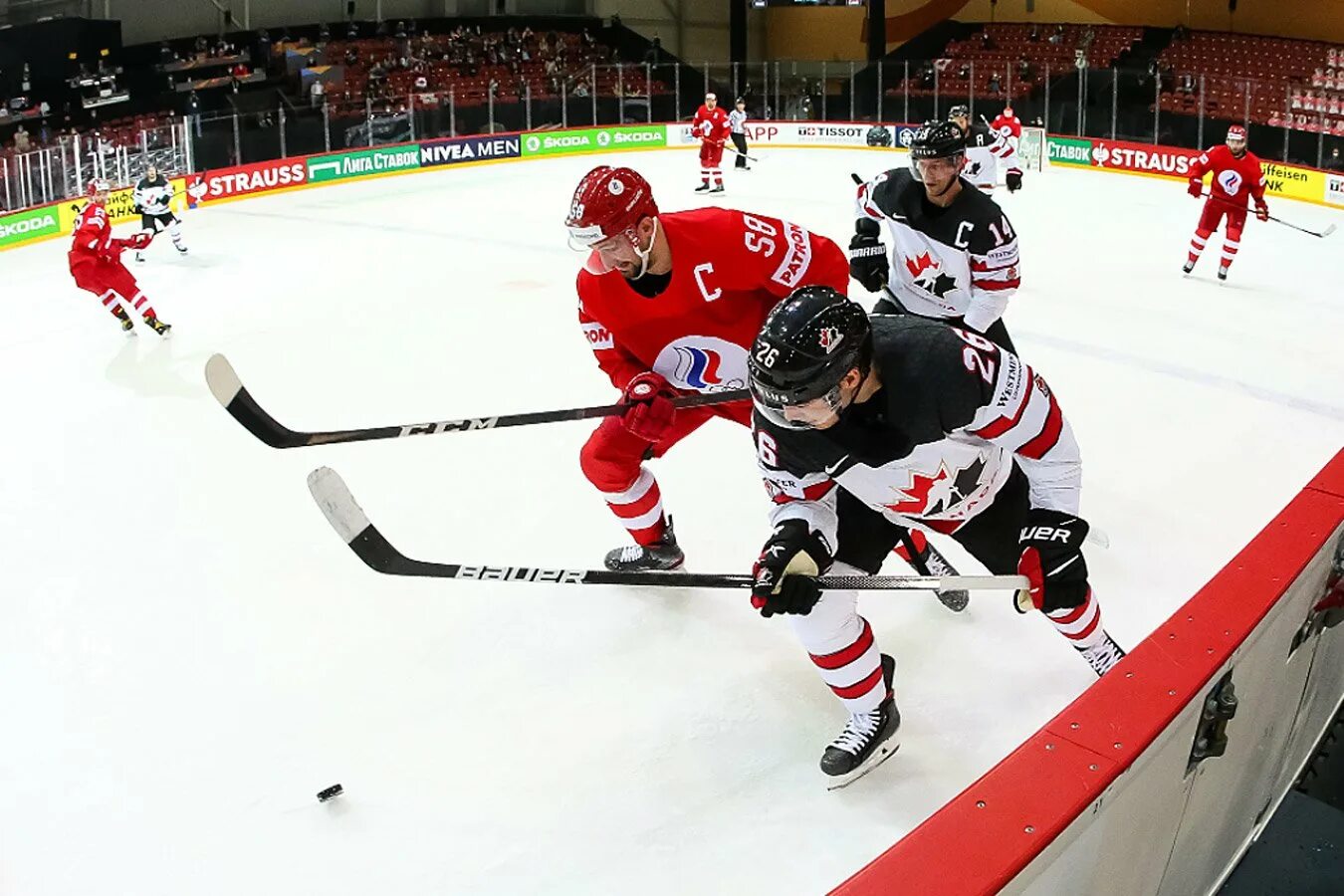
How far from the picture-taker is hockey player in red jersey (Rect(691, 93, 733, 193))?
13320 millimetres

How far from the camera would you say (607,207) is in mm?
3291

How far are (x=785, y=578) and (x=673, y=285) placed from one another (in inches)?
44.5

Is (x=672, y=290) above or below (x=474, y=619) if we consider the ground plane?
above

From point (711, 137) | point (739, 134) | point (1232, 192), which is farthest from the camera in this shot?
point (739, 134)

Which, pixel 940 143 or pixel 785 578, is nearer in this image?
pixel 785 578

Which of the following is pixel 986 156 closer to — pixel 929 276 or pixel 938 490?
pixel 929 276

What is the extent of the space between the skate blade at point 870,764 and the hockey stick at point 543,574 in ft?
1.90

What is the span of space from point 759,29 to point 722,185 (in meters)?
12.3

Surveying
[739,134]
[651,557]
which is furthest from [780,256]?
[739,134]

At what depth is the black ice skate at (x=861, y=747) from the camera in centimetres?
313

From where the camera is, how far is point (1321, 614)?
2.78 meters

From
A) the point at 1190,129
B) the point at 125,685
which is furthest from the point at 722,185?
the point at 125,685

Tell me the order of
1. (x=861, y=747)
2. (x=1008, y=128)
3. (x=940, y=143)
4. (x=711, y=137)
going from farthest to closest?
(x=1008, y=128), (x=711, y=137), (x=940, y=143), (x=861, y=747)

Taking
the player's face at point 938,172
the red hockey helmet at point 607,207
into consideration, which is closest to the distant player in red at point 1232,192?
the player's face at point 938,172
